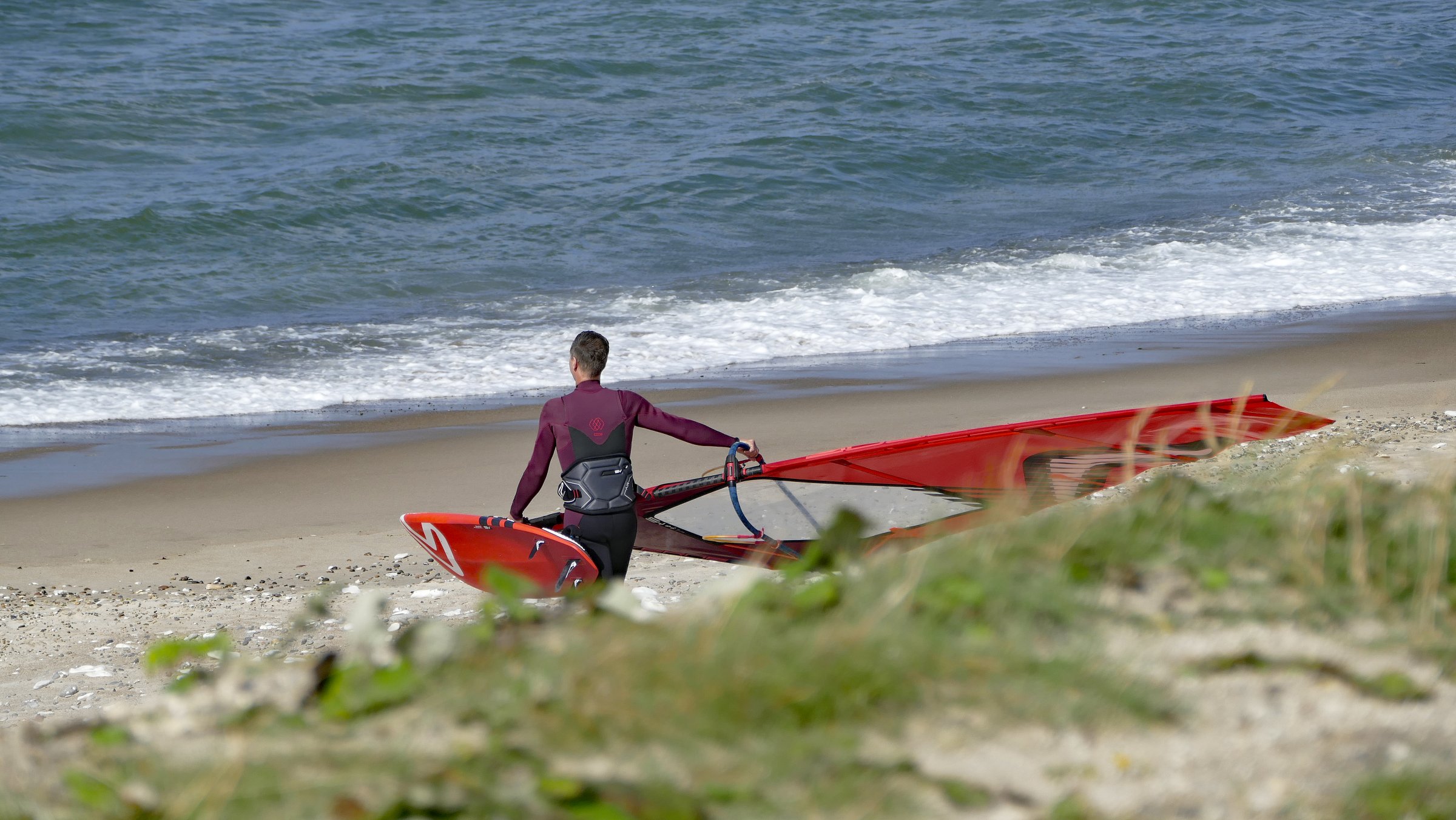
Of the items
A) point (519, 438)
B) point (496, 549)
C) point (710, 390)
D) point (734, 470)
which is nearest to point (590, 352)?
point (734, 470)

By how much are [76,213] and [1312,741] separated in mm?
18009

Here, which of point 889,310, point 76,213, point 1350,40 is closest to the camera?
point 889,310

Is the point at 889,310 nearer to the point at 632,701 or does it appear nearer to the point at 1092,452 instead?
the point at 1092,452

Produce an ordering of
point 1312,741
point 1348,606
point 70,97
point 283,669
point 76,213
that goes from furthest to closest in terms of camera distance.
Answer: point 70,97 → point 76,213 → point 1348,606 → point 283,669 → point 1312,741

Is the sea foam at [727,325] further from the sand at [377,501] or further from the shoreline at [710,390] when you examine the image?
the sand at [377,501]

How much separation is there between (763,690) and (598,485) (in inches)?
122

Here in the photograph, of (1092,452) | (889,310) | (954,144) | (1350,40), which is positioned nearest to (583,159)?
(954,144)

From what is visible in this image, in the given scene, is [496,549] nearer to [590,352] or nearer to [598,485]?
[598,485]

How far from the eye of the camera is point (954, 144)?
21.0 m

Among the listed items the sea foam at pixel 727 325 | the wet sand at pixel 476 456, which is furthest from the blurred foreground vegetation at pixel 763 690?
the sea foam at pixel 727 325

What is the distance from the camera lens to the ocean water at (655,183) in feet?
40.4

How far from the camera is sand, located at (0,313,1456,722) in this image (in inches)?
207

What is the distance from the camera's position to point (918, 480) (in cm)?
602

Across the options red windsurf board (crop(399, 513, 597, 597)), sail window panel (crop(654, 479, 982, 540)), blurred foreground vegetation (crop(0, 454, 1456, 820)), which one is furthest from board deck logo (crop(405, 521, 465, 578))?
blurred foreground vegetation (crop(0, 454, 1456, 820))
